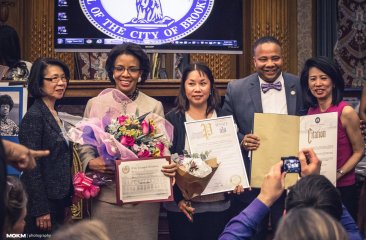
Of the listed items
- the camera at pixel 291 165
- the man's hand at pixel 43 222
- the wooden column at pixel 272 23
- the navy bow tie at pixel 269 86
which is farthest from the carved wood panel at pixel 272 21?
the camera at pixel 291 165

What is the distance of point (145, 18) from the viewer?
6516 mm

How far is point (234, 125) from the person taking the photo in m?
5.31

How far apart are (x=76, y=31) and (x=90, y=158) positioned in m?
1.65

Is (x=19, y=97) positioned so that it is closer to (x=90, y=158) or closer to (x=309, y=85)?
(x=90, y=158)

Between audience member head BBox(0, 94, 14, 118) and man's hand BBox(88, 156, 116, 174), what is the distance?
913mm

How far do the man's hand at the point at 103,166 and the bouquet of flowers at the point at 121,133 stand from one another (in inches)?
1.2

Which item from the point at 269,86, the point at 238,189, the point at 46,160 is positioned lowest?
the point at 238,189

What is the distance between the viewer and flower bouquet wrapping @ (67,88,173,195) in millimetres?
4938

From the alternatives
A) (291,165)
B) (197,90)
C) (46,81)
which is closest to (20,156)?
(291,165)

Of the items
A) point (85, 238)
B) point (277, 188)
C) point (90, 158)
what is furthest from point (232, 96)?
point (85, 238)

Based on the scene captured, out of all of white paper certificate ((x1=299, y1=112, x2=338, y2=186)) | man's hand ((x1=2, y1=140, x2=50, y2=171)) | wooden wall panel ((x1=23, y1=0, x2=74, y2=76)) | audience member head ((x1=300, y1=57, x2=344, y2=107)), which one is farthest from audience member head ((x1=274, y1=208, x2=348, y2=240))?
wooden wall panel ((x1=23, y1=0, x2=74, y2=76))

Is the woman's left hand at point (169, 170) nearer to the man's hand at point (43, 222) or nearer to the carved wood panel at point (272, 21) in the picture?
the man's hand at point (43, 222)

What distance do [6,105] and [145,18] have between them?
1.48 meters

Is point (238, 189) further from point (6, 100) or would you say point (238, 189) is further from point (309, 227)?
point (309, 227)
